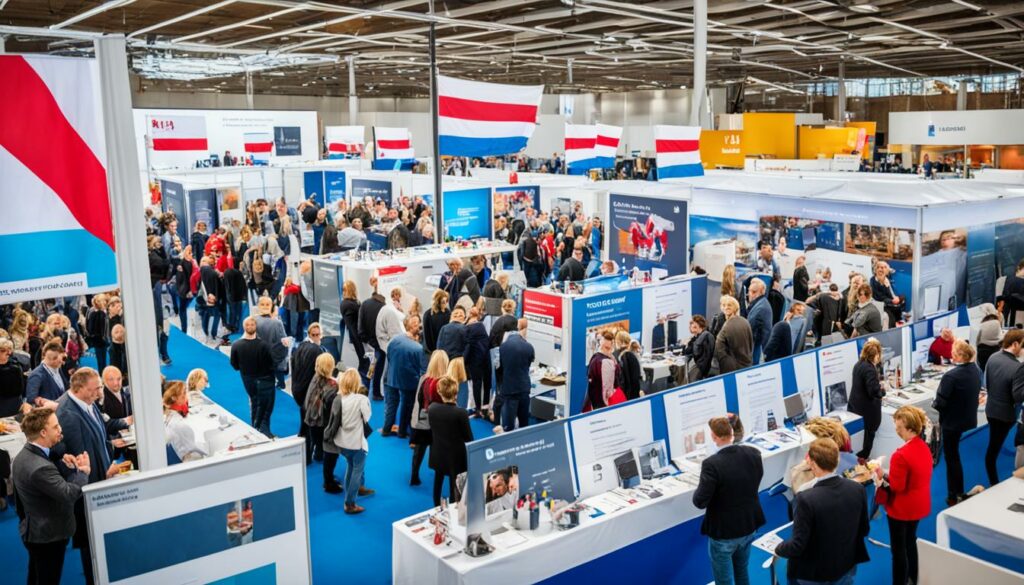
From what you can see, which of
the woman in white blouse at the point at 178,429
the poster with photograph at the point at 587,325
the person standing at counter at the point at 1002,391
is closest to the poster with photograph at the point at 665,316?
the poster with photograph at the point at 587,325

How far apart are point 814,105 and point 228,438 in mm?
38211

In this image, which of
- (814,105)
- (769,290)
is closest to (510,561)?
(769,290)

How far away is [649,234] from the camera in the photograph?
11.4 m

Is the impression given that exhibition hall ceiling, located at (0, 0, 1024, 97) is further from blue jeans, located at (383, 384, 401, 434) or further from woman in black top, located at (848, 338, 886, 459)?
woman in black top, located at (848, 338, 886, 459)

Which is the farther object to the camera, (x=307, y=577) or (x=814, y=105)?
(x=814, y=105)

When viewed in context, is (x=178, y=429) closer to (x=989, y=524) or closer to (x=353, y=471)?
(x=353, y=471)

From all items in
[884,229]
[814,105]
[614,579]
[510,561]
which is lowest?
[614,579]

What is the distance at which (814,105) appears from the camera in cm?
3947

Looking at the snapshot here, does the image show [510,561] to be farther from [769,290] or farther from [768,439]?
[769,290]

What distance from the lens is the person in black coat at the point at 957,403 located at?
616 centimetres

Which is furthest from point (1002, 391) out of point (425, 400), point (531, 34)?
point (531, 34)

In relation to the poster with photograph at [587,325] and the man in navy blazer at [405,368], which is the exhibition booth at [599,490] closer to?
the poster with photograph at [587,325]

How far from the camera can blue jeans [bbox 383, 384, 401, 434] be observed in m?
7.82

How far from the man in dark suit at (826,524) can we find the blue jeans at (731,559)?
0.46 meters
